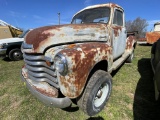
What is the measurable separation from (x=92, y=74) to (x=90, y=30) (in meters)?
0.89

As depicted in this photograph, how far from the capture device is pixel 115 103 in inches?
118

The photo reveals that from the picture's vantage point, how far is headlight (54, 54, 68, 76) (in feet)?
6.20

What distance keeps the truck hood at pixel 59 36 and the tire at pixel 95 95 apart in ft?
2.45

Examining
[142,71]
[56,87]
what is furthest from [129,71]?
[56,87]

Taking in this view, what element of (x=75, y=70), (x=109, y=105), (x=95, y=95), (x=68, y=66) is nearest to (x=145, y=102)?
(x=109, y=105)

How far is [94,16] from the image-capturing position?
11.9 feet

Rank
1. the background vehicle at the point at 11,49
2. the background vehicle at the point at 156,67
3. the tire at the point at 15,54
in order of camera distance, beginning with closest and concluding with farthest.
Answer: the background vehicle at the point at 156,67 < the background vehicle at the point at 11,49 < the tire at the point at 15,54

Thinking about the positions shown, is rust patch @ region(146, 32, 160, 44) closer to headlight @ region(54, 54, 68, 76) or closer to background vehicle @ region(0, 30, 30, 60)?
background vehicle @ region(0, 30, 30, 60)

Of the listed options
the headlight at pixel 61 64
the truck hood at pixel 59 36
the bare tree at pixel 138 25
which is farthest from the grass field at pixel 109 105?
the bare tree at pixel 138 25

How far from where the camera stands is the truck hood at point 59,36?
2.23 metres

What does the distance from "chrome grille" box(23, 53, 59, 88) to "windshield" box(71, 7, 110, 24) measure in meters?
1.94

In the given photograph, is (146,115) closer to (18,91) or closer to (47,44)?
(47,44)

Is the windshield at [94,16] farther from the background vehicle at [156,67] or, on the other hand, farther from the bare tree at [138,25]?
the bare tree at [138,25]

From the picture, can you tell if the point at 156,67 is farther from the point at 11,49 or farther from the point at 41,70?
the point at 11,49
